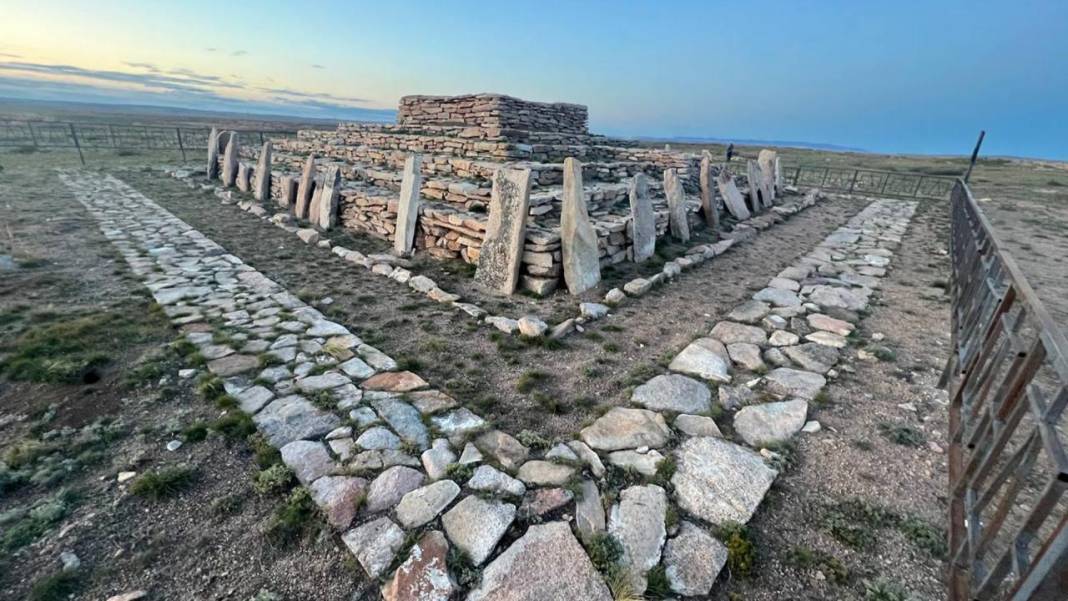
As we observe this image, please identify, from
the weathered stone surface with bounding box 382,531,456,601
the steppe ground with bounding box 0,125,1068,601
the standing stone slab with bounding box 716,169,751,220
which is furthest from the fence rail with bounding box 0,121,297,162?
the weathered stone surface with bounding box 382,531,456,601

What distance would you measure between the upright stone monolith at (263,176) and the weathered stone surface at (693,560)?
13.0 meters

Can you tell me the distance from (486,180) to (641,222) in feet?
12.5

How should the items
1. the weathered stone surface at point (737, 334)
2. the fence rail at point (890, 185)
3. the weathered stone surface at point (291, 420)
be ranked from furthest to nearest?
the fence rail at point (890, 185) < the weathered stone surface at point (737, 334) < the weathered stone surface at point (291, 420)

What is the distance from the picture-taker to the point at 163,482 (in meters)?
2.77

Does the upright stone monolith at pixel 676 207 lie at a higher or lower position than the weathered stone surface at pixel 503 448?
Answer: higher

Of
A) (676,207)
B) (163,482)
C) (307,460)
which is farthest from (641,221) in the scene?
(163,482)

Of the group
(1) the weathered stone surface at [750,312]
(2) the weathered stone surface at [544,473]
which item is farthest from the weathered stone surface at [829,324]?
(2) the weathered stone surface at [544,473]

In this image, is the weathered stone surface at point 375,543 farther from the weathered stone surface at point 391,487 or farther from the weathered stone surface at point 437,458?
the weathered stone surface at point 437,458

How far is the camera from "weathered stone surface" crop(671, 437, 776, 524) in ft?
8.90

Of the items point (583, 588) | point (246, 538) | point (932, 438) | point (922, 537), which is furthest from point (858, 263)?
point (246, 538)

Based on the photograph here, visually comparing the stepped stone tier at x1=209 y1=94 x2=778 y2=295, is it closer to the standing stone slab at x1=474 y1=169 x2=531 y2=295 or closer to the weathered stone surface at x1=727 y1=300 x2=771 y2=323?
the standing stone slab at x1=474 y1=169 x2=531 y2=295

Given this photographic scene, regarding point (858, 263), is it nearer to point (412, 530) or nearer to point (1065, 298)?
point (1065, 298)

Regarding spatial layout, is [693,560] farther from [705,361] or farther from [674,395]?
[705,361]

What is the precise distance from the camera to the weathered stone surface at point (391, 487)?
269 centimetres
